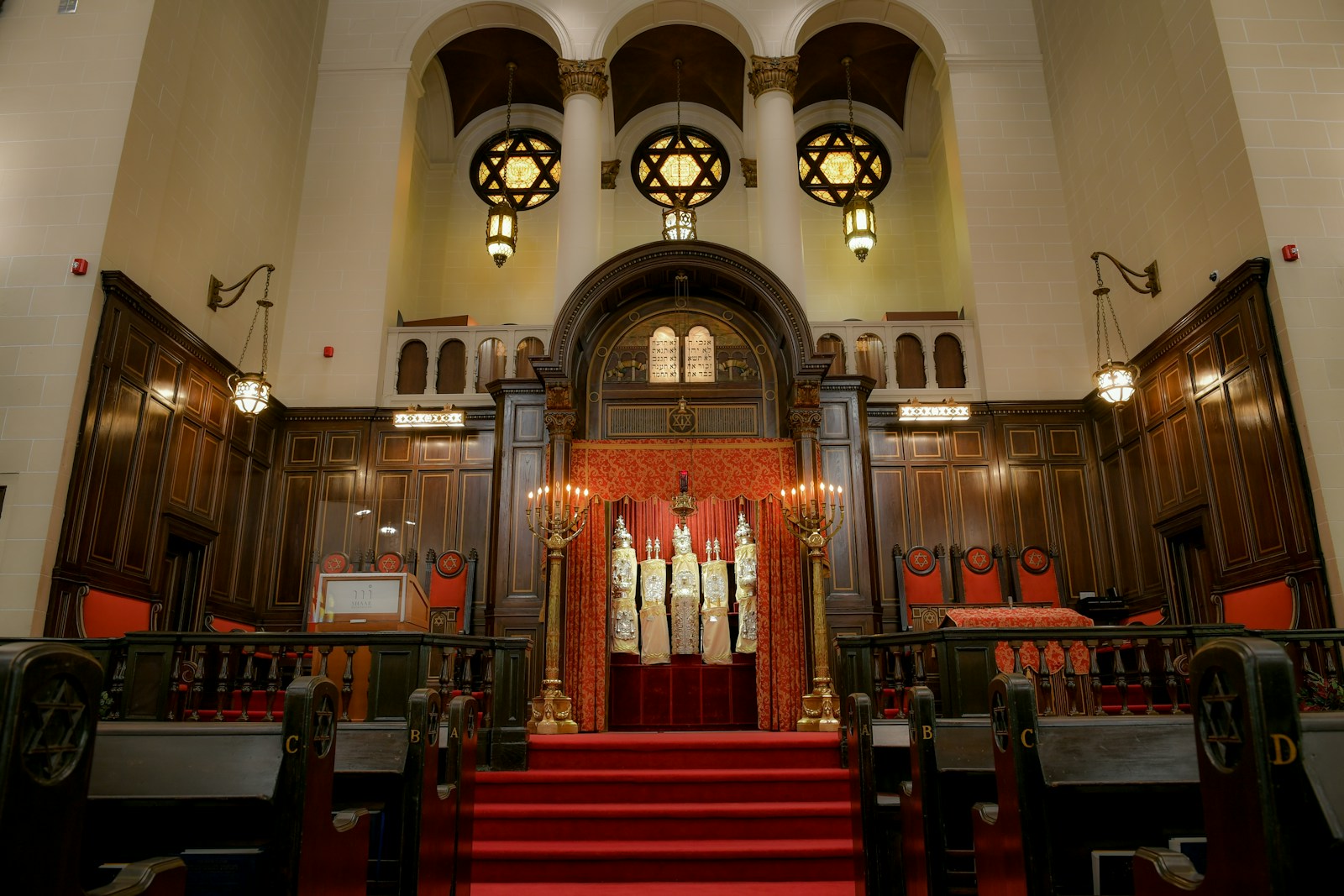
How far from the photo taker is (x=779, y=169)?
12789 millimetres

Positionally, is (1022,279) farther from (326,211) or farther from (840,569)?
(326,211)

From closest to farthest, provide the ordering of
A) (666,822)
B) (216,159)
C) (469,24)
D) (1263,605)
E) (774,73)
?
(666,822)
(1263,605)
(216,159)
(774,73)
(469,24)

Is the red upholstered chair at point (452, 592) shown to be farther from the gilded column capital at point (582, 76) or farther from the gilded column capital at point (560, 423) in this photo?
the gilded column capital at point (582, 76)

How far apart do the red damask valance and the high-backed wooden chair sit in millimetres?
1876

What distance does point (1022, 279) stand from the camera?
1220 cm

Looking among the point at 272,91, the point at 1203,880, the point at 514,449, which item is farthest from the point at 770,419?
the point at 1203,880

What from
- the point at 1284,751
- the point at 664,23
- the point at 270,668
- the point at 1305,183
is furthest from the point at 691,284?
the point at 1284,751

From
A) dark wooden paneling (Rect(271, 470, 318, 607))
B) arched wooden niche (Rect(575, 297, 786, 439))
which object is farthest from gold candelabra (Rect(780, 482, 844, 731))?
dark wooden paneling (Rect(271, 470, 318, 607))

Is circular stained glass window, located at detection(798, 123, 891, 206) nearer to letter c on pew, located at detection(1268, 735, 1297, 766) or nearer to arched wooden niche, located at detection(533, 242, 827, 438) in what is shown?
arched wooden niche, located at detection(533, 242, 827, 438)

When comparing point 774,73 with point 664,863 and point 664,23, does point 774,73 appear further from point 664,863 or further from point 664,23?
point 664,863

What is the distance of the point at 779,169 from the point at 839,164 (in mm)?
3188

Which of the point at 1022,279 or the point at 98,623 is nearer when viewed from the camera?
the point at 98,623

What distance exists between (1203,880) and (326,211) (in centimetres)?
1271

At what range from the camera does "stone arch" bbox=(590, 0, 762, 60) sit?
43.9 ft
